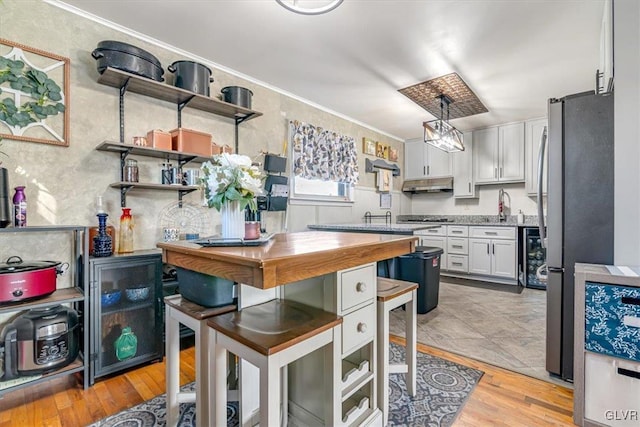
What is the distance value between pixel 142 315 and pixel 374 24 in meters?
2.69

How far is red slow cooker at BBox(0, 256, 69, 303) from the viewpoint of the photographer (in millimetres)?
1587

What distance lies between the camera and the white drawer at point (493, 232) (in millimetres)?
4246

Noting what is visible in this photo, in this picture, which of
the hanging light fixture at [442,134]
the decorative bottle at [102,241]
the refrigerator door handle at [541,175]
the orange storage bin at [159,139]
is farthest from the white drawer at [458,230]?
the decorative bottle at [102,241]

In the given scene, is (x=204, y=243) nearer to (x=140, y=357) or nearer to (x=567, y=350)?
(x=140, y=357)

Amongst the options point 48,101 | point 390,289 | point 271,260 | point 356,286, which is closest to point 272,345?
point 271,260

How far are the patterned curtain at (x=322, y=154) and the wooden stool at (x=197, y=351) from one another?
2.43 m

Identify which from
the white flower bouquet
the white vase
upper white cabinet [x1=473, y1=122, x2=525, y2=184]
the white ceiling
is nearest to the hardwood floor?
the white vase

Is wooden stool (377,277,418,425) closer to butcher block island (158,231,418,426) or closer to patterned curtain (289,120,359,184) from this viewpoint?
butcher block island (158,231,418,426)

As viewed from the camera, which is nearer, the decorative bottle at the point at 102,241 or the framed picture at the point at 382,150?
the decorative bottle at the point at 102,241

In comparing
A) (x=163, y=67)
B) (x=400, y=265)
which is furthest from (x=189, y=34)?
(x=400, y=265)

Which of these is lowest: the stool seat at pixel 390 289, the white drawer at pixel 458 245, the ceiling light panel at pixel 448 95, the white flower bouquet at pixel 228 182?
the white drawer at pixel 458 245

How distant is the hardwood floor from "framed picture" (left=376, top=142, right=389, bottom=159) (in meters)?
3.70

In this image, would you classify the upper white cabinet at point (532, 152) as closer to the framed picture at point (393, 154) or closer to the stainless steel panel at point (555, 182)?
the framed picture at point (393, 154)

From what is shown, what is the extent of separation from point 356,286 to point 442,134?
2.72m
